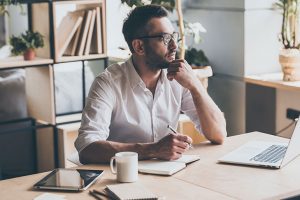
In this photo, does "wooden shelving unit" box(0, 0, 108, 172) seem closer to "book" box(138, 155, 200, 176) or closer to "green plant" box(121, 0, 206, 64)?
"green plant" box(121, 0, 206, 64)

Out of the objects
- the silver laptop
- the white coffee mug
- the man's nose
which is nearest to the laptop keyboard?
the silver laptop

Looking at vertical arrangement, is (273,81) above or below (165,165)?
above

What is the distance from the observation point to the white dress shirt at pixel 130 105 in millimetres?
2623

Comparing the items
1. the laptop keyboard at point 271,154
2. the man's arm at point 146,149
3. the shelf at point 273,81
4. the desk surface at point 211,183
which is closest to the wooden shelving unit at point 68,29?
the shelf at point 273,81

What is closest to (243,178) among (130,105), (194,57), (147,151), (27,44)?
(147,151)

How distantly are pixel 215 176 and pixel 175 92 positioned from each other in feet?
2.56

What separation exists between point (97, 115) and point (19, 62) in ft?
4.39

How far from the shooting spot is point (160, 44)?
106 inches

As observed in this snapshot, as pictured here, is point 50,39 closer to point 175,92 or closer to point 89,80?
point 89,80

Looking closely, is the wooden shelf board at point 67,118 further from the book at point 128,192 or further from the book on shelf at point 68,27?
the book at point 128,192

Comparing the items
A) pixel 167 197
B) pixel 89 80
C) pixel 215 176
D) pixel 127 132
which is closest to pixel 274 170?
pixel 215 176

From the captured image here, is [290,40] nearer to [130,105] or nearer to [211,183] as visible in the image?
[130,105]

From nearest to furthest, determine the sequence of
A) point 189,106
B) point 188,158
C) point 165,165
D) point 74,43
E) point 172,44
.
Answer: point 165,165 → point 188,158 → point 172,44 → point 189,106 → point 74,43

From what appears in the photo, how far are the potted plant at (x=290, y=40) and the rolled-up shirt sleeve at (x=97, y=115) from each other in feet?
5.64
